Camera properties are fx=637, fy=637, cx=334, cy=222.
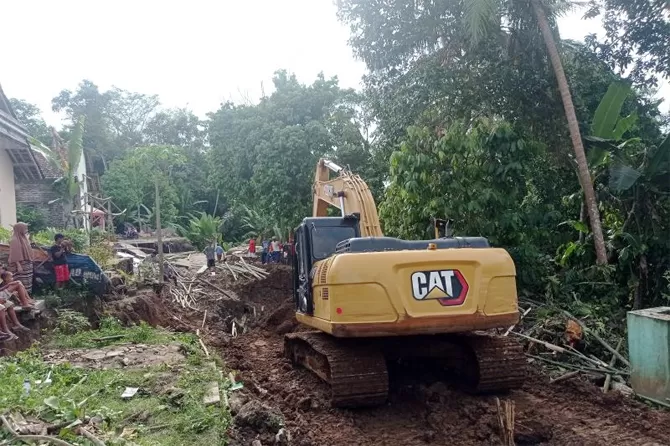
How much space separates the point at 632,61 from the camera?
1400 cm

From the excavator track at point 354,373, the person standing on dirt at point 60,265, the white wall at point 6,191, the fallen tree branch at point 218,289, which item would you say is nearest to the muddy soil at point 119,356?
the excavator track at point 354,373

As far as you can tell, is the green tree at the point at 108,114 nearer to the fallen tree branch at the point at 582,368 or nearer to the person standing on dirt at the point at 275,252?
the person standing on dirt at the point at 275,252

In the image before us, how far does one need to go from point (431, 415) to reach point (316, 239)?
2725mm

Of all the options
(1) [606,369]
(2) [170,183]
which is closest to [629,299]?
(1) [606,369]

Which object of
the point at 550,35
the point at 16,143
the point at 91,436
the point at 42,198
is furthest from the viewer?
the point at 42,198

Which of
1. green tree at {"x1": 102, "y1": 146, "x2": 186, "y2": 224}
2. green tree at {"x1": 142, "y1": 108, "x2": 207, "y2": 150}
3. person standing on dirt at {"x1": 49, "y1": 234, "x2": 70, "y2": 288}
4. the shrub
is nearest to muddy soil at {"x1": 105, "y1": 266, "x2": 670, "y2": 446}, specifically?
person standing on dirt at {"x1": 49, "y1": 234, "x2": 70, "y2": 288}

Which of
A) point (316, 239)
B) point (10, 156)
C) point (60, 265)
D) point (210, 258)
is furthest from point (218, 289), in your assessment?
point (316, 239)

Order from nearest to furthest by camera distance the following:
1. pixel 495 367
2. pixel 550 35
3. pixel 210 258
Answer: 1. pixel 495 367
2. pixel 550 35
3. pixel 210 258

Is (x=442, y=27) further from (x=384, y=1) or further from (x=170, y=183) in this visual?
(x=170, y=183)

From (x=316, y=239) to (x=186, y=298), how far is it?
27.7ft

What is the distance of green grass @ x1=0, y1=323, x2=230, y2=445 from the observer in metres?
5.11

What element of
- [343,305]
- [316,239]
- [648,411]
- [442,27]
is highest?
[442,27]

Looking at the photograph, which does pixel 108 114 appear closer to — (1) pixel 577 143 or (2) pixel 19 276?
(2) pixel 19 276

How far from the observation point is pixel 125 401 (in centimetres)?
615
